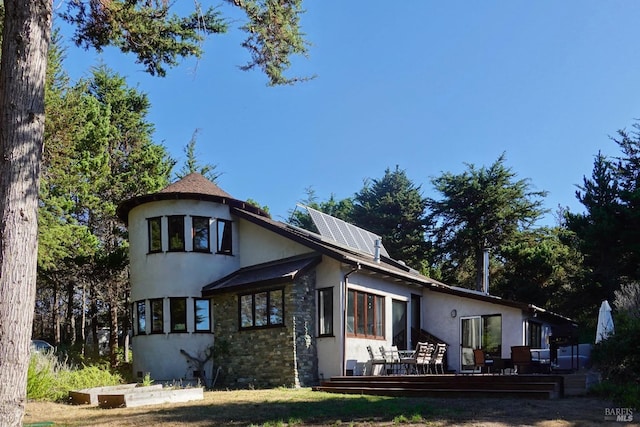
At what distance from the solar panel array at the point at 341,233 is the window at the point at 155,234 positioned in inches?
187

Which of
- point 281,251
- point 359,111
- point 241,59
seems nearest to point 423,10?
point 241,59

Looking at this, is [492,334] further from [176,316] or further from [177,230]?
[177,230]

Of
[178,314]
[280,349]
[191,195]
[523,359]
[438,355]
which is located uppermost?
[191,195]

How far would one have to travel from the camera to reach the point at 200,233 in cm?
1914

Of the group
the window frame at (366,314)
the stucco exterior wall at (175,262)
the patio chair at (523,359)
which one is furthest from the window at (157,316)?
the patio chair at (523,359)

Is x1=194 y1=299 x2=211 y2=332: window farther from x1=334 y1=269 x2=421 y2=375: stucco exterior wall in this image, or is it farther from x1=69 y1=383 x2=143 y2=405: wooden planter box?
x1=69 y1=383 x2=143 y2=405: wooden planter box

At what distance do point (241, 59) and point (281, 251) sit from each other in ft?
27.9

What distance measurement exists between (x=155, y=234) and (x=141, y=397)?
858 cm

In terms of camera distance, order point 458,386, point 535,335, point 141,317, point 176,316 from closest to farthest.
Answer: point 458,386
point 176,316
point 141,317
point 535,335

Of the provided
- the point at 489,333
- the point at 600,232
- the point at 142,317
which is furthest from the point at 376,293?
the point at 600,232

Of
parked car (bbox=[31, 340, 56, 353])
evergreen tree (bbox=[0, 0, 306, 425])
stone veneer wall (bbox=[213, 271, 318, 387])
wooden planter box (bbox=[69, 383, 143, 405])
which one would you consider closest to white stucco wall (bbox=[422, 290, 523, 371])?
stone veneer wall (bbox=[213, 271, 318, 387])

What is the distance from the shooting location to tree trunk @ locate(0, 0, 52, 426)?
5.46m

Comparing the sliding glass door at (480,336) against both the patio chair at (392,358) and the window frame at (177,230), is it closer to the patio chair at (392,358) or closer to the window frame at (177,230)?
the patio chair at (392,358)

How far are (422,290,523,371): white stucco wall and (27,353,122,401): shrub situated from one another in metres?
10.2
